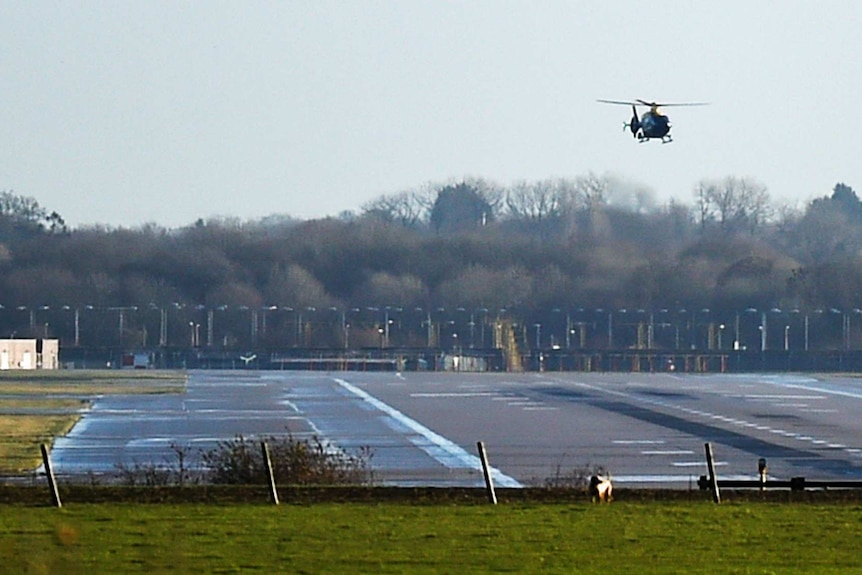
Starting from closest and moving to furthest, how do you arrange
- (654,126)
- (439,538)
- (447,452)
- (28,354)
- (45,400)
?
(439,538) → (447,452) → (654,126) → (45,400) → (28,354)

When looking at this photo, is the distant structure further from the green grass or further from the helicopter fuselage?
the green grass

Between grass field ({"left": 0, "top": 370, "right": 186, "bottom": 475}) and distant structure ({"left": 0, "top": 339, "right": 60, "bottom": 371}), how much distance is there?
34.1 feet

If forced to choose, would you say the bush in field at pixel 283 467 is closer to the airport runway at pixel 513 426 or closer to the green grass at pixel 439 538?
the airport runway at pixel 513 426

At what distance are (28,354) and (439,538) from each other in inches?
4650

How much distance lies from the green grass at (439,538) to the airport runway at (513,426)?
9826 mm

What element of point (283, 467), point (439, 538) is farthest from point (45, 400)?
point (439, 538)

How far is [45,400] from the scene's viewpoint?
75.4 metres

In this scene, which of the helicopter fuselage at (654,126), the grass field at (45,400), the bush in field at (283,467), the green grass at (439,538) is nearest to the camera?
the green grass at (439,538)

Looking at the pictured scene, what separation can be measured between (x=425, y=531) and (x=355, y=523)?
4.54 ft

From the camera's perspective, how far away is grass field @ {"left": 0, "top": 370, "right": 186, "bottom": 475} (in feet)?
153

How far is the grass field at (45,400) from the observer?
46.5 meters

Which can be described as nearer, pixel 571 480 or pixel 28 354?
pixel 571 480

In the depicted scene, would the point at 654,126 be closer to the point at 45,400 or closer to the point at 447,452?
the point at 447,452

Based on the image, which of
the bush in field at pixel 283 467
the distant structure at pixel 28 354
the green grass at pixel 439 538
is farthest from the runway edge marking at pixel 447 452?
the distant structure at pixel 28 354
